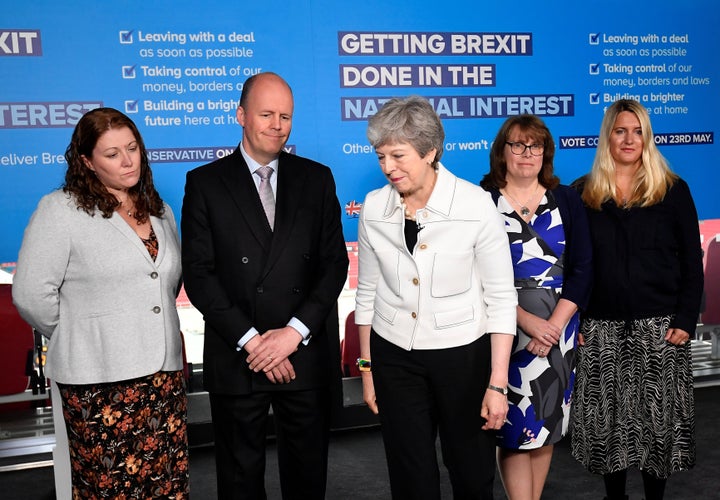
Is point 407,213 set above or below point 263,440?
above

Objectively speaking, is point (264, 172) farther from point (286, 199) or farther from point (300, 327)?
point (300, 327)

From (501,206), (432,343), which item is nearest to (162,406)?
(432,343)

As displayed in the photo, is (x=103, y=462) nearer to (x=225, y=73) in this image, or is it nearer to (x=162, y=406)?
(x=162, y=406)

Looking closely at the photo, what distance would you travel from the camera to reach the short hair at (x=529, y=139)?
254cm

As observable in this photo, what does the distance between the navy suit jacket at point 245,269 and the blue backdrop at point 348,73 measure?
162 cm

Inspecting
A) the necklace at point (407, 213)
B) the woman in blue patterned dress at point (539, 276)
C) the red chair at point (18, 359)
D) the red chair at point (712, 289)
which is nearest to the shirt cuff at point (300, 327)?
the necklace at point (407, 213)

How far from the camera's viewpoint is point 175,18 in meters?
3.79

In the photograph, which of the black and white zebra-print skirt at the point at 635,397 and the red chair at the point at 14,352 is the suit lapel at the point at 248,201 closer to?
the black and white zebra-print skirt at the point at 635,397

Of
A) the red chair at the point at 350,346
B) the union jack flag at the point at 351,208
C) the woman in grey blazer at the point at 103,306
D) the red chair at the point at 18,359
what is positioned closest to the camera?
the woman in grey blazer at the point at 103,306

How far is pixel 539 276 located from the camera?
2543 mm

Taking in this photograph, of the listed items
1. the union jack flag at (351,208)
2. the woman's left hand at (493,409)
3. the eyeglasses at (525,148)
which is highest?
the eyeglasses at (525,148)

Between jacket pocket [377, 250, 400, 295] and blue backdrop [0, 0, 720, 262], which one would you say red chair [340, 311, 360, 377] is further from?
jacket pocket [377, 250, 400, 295]

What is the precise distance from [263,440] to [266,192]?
812 mm

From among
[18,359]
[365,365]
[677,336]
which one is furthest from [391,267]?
[18,359]
